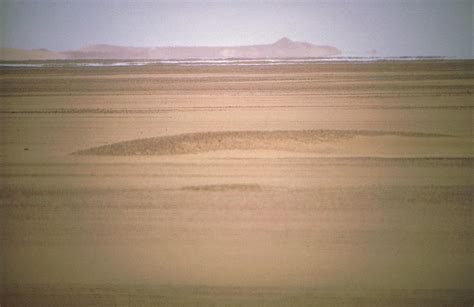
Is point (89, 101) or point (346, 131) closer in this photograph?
point (346, 131)

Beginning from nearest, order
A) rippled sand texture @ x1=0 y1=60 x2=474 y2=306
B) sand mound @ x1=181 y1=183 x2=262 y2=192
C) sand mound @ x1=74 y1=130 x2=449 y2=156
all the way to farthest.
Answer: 1. rippled sand texture @ x1=0 y1=60 x2=474 y2=306
2. sand mound @ x1=181 y1=183 x2=262 y2=192
3. sand mound @ x1=74 y1=130 x2=449 y2=156

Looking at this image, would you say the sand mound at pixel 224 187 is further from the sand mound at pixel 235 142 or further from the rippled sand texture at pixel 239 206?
the sand mound at pixel 235 142

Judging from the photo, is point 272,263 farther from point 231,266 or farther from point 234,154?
point 234,154

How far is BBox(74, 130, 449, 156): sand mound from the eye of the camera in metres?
4.25

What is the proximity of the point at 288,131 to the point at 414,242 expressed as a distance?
2498mm

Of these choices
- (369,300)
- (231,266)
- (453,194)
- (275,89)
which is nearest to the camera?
(369,300)

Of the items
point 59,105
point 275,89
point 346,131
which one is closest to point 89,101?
point 59,105

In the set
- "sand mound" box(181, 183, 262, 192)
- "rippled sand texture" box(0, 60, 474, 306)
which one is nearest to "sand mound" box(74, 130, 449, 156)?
"rippled sand texture" box(0, 60, 474, 306)

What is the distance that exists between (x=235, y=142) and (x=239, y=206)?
1.53 m

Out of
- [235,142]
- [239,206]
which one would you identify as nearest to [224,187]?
[239,206]

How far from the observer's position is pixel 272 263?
246 cm

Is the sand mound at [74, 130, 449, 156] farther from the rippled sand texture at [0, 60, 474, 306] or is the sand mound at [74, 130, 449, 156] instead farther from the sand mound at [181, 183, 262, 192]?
the sand mound at [181, 183, 262, 192]

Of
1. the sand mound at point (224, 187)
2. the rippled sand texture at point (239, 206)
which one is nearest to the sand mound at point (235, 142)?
the rippled sand texture at point (239, 206)

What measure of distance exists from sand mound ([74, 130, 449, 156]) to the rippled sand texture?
3 centimetres
